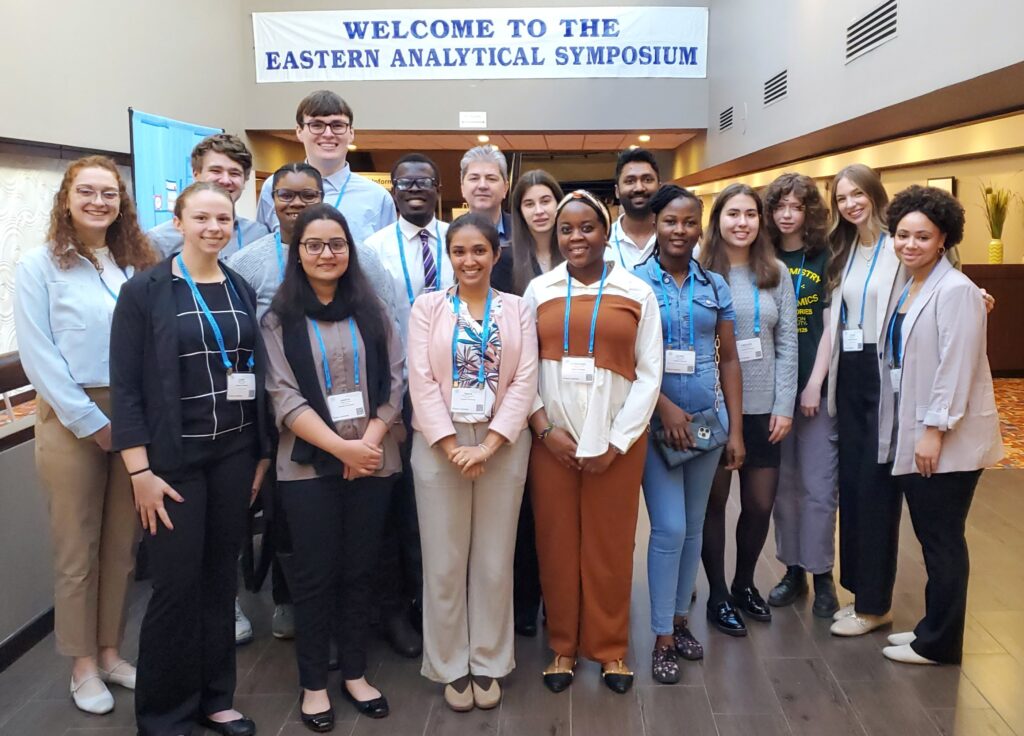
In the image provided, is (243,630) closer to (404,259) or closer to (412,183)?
(404,259)

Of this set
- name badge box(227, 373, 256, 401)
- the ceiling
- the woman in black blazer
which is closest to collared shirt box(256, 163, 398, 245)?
the woman in black blazer

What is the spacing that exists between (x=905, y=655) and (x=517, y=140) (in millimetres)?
10021

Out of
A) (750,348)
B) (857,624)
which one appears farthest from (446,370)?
(857,624)

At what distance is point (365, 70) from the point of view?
33.1ft

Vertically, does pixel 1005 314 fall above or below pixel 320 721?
above

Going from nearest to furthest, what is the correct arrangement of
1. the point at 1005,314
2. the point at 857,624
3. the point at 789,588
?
the point at 857,624, the point at 789,588, the point at 1005,314

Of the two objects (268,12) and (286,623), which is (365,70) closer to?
(268,12)

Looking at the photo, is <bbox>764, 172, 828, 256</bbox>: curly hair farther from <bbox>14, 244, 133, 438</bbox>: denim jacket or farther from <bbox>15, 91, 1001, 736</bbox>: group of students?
<bbox>14, 244, 133, 438</bbox>: denim jacket

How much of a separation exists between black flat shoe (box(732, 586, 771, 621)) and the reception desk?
646cm

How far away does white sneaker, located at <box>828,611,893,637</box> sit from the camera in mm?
2965

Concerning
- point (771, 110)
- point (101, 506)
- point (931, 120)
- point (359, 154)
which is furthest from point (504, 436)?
point (359, 154)

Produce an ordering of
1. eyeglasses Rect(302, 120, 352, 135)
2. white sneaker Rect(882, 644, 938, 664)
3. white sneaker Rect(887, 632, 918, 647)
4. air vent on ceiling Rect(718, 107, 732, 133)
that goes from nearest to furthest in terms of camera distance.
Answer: white sneaker Rect(882, 644, 938, 664) < white sneaker Rect(887, 632, 918, 647) < eyeglasses Rect(302, 120, 352, 135) < air vent on ceiling Rect(718, 107, 732, 133)

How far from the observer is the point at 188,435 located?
85.0 inches

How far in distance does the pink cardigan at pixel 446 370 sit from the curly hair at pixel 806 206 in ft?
4.16
